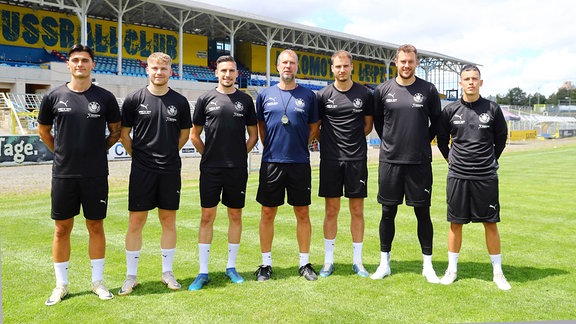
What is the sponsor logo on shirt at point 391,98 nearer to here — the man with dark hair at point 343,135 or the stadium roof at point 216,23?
the man with dark hair at point 343,135

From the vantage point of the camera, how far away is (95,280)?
15.2 feet

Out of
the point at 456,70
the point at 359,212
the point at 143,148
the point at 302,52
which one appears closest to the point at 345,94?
the point at 359,212

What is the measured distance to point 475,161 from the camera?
490cm

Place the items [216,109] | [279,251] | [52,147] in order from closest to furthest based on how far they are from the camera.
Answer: [52,147] → [216,109] → [279,251]

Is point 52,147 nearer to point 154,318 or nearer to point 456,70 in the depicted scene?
point 154,318

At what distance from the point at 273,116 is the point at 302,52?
1850 inches

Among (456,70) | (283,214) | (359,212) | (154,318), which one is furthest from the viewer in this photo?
(456,70)

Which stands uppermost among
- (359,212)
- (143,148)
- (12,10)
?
(12,10)

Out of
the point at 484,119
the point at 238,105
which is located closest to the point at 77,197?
the point at 238,105

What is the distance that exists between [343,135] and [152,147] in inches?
76.5

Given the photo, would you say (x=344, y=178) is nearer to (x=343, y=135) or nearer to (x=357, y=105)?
(x=343, y=135)

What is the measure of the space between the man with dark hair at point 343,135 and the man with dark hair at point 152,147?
150cm

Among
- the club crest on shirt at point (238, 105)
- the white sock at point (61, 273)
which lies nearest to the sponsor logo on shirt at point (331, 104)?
the club crest on shirt at point (238, 105)

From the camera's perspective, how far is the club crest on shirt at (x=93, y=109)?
14.5 ft
